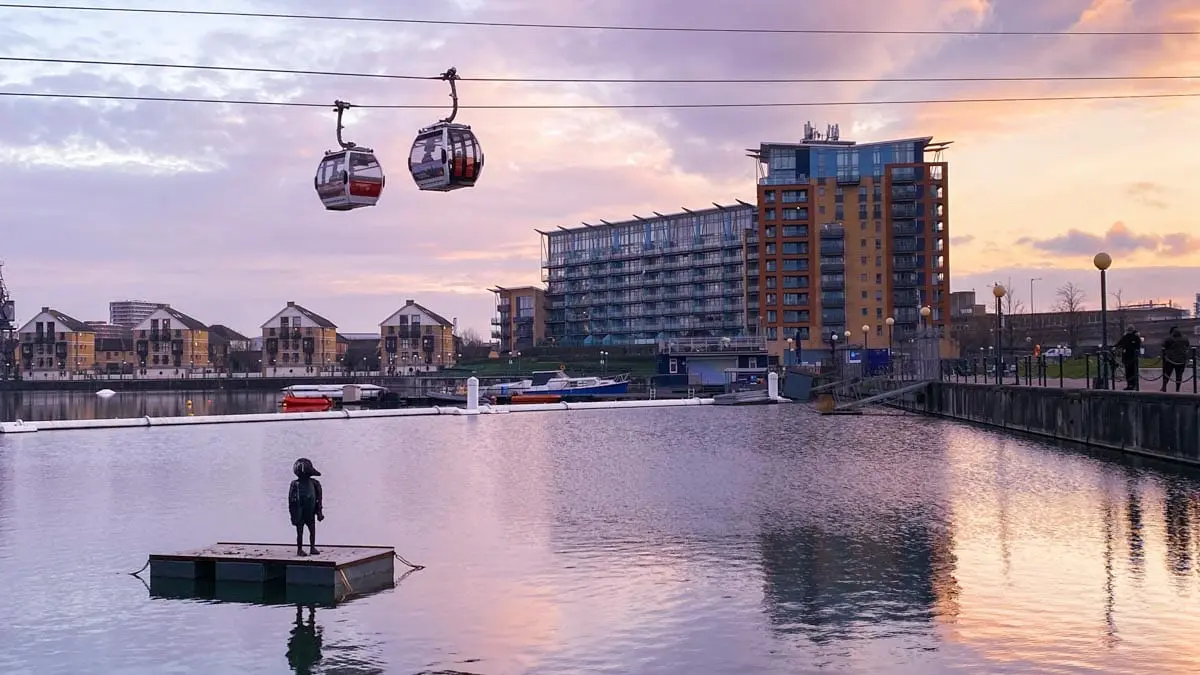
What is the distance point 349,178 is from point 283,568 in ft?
32.3

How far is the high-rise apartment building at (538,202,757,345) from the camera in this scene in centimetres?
16888

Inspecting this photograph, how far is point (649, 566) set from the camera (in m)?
17.6

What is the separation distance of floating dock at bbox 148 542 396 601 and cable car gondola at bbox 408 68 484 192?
8.78 metres

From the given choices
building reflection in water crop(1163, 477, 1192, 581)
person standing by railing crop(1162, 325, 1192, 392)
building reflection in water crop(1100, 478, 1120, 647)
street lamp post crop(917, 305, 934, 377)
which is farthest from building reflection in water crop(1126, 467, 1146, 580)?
street lamp post crop(917, 305, 934, 377)

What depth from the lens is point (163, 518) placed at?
24125 mm

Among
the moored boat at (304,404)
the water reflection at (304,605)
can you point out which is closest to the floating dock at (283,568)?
the water reflection at (304,605)

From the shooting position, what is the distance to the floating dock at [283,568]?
626 inches

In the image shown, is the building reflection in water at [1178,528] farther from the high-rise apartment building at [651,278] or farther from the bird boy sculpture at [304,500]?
the high-rise apartment building at [651,278]

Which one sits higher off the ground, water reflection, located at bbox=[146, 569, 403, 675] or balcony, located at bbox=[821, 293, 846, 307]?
balcony, located at bbox=[821, 293, 846, 307]

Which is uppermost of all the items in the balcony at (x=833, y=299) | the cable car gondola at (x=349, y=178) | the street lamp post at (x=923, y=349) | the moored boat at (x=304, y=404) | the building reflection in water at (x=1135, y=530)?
the balcony at (x=833, y=299)

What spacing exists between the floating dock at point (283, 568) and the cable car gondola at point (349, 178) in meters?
8.85

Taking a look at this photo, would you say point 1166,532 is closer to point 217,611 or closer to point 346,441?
point 217,611

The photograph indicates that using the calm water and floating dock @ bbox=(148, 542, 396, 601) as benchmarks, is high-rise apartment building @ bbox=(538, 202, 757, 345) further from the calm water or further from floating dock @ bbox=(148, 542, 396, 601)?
floating dock @ bbox=(148, 542, 396, 601)

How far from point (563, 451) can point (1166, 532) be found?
25094 millimetres
